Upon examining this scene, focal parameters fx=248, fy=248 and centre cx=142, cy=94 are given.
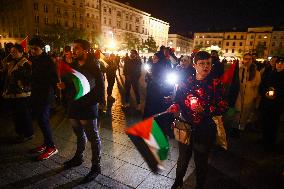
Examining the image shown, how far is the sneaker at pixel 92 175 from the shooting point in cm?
394

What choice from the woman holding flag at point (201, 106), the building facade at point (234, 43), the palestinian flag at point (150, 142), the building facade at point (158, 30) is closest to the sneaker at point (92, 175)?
the palestinian flag at point (150, 142)

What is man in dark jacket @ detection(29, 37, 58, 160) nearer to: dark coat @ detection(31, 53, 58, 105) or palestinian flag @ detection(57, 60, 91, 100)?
dark coat @ detection(31, 53, 58, 105)

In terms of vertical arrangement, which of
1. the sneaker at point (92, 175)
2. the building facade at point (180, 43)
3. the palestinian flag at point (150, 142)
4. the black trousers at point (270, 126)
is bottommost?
the sneaker at point (92, 175)

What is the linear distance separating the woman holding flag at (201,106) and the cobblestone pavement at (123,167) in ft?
3.10

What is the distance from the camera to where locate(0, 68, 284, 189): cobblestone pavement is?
3.92 meters

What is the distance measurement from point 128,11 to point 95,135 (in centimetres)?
8387

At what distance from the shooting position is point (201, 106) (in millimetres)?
3180

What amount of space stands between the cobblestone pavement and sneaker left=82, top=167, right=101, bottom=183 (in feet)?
0.24

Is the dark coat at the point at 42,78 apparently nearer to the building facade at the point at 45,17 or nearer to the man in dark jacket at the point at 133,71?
the man in dark jacket at the point at 133,71

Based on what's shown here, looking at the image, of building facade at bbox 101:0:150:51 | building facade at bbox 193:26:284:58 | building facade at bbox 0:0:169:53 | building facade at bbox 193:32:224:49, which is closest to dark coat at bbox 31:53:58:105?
building facade at bbox 0:0:169:53

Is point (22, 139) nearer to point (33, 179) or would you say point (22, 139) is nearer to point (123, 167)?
point (33, 179)

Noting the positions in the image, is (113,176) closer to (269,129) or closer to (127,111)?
(269,129)

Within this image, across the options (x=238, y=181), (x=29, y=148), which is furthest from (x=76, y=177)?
(x=238, y=181)

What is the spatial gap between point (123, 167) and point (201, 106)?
2.02 meters
